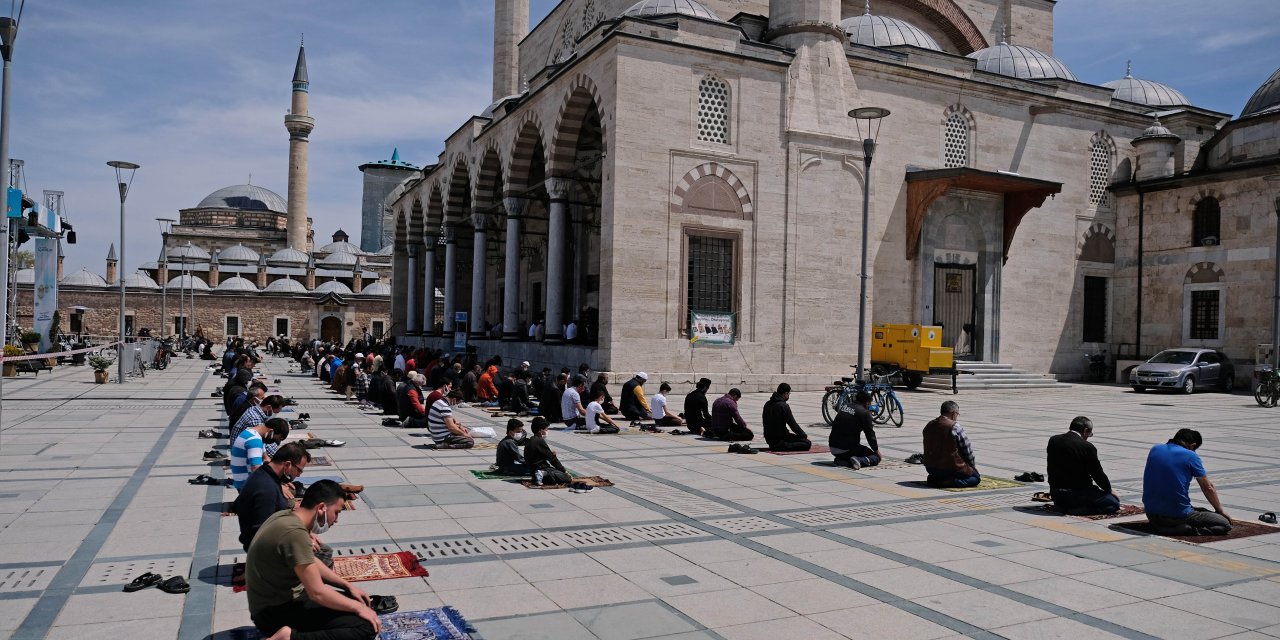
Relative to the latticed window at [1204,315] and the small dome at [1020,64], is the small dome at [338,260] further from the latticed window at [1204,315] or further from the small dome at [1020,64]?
the latticed window at [1204,315]

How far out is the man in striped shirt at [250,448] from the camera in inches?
264

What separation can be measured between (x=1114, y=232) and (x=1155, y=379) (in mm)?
6481

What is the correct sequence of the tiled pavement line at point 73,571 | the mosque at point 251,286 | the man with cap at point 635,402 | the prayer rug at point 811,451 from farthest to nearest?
the mosque at point 251,286 < the man with cap at point 635,402 < the prayer rug at point 811,451 < the tiled pavement line at point 73,571

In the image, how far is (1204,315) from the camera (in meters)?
24.2

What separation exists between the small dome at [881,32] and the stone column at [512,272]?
34.4 feet

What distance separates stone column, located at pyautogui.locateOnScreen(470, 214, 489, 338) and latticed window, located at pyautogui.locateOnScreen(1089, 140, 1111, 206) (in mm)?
18234

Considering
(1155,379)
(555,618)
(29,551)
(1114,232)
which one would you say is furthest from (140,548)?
(1114,232)

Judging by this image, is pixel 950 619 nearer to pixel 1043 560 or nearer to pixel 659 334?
pixel 1043 560

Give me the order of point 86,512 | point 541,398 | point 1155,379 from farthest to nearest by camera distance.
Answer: point 1155,379, point 541,398, point 86,512

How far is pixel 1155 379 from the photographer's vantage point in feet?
69.6

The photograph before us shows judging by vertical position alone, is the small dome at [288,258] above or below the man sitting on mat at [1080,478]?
above

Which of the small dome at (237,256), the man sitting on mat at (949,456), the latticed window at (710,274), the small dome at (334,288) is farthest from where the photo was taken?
the small dome at (237,256)

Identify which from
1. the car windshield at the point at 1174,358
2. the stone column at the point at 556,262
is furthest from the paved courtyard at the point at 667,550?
the car windshield at the point at 1174,358

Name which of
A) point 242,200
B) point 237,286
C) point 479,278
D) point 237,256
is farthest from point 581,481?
point 242,200
